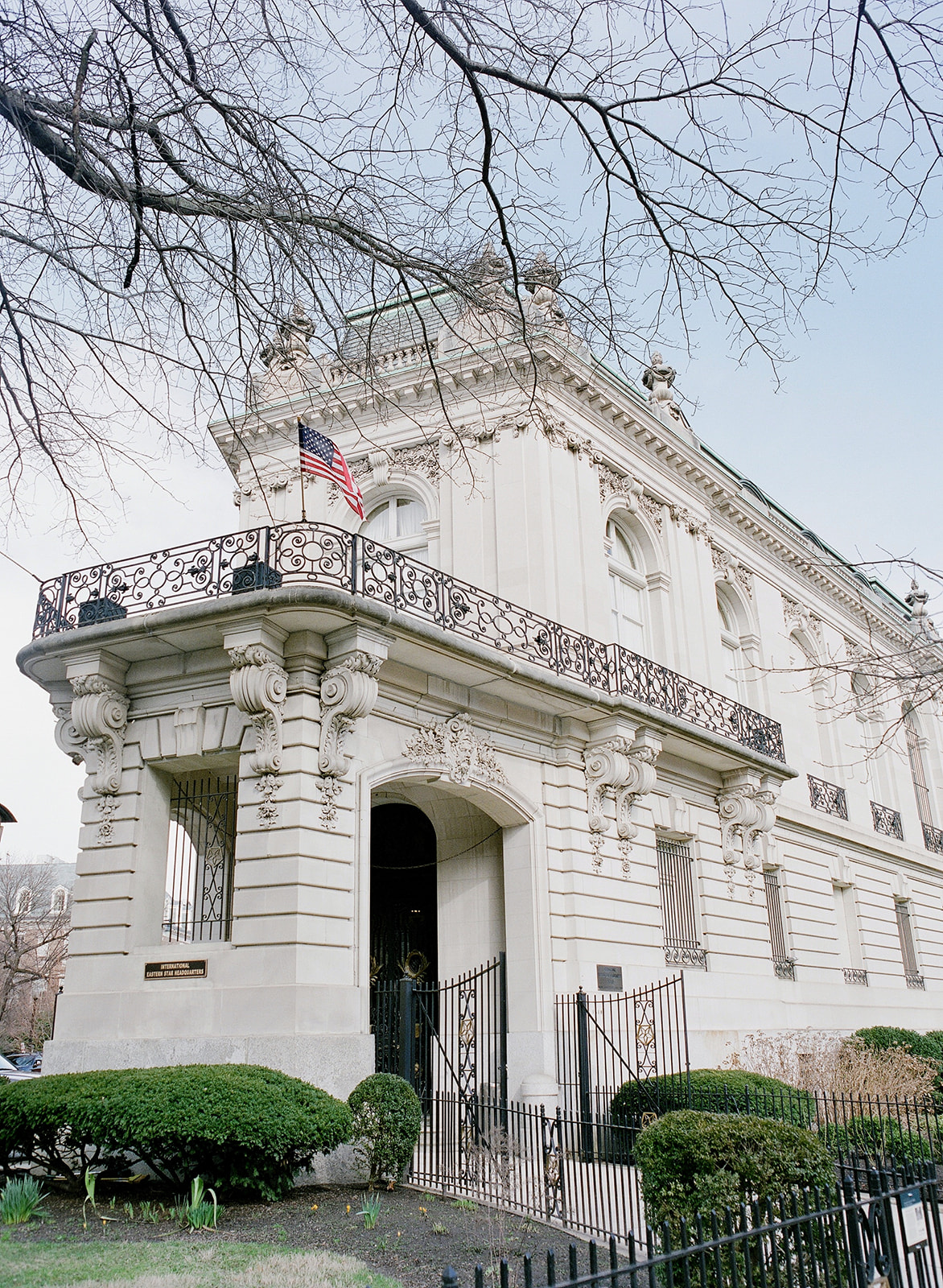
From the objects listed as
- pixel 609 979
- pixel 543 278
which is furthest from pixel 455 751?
pixel 543 278

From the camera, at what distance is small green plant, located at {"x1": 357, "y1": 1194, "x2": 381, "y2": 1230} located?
8.98 metres

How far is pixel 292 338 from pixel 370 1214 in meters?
7.27

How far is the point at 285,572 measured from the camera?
13859 millimetres

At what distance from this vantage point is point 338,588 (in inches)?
544

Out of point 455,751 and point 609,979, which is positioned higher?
point 455,751

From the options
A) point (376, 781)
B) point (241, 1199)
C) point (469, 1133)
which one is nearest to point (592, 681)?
point (376, 781)

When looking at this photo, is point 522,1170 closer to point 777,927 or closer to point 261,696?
point 261,696

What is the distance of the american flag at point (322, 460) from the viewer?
14477 mm

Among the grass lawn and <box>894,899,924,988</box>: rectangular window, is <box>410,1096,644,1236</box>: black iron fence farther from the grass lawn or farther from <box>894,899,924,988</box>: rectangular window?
<box>894,899,924,988</box>: rectangular window

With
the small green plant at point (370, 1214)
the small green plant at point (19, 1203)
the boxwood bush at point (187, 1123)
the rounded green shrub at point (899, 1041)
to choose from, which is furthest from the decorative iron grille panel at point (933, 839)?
the small green plant at point (19, 1203)

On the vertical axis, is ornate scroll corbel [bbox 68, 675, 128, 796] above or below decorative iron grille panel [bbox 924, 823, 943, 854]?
below

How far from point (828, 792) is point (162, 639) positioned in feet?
66.1

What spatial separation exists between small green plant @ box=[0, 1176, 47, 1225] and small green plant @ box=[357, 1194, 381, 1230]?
2759 millimetres

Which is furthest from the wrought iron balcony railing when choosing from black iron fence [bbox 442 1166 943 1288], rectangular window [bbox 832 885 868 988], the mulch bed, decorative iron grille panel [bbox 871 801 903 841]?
decorative iron grille panel [bbox 871 801 903 841]
